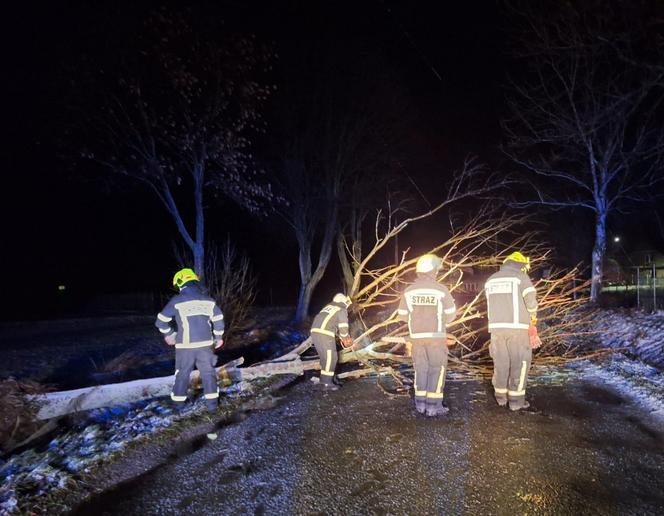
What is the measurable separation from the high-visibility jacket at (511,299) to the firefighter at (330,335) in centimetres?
216

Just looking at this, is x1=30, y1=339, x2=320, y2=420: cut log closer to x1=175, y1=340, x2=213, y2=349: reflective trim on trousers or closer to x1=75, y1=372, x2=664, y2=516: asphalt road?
x1=175, y1=340, x2=213, y2=349: reflective trim on trousers

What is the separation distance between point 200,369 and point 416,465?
2.92 metres

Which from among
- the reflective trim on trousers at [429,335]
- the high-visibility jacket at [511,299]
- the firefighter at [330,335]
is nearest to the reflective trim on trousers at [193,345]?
the firefighter at [330,335]

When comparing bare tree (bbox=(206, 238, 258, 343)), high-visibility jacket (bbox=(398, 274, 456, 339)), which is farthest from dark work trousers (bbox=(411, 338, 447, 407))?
bare tree (bbox=(206, 238, 258, 343))

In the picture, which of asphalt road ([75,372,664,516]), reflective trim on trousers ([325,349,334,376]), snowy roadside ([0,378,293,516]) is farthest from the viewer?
reflective trim on trousers ([325,349,334,376])

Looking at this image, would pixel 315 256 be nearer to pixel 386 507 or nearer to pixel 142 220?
pixel 142 220

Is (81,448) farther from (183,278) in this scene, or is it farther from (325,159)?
(325,159)

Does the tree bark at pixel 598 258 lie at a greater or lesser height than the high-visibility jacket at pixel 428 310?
greater

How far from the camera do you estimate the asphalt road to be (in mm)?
3295

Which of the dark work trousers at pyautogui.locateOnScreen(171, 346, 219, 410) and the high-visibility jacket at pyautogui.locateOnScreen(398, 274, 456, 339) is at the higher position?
the high-visibility jacket at pyautogui.locateOnScreen(398, 274, 456, 339)

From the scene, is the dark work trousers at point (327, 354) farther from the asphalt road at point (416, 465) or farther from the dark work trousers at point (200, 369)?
the dark work trousers at point (200, 369)

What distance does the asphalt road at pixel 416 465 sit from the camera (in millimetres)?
3295

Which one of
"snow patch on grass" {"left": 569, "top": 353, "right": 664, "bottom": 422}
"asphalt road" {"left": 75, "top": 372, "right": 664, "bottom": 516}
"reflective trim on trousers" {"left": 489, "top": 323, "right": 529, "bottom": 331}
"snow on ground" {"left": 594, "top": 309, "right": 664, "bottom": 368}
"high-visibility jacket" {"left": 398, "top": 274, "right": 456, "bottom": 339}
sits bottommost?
"asphalt road" {"left": 75, "top": 372, "right": 664, "bottom": 516}

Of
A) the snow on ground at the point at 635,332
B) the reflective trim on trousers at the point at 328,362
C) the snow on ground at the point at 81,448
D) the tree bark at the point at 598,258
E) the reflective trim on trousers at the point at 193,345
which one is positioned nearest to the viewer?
the snow on ground at the point at 81,448
